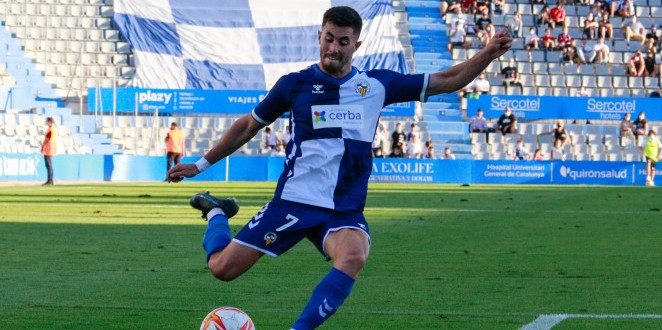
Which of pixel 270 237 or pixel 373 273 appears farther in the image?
pixel 373 273

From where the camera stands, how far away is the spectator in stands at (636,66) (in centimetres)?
4716

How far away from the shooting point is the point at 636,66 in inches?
1865

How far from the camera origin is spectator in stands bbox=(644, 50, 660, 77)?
155 ft

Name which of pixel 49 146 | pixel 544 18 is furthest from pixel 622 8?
pixel 49 146

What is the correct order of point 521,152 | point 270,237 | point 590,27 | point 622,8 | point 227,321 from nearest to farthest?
point 227,321
point 270,237
point 521,152
point 590,27
point 622,8

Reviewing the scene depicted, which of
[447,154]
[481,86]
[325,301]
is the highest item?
[481,86]

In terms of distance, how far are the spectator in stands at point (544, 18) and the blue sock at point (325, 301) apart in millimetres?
43801

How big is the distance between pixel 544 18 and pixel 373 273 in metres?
39.7

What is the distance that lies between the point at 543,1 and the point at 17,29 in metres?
20.6

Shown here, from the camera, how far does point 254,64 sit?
154ft

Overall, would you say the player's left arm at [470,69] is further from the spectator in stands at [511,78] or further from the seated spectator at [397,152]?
the spectator in stands at [511,78]

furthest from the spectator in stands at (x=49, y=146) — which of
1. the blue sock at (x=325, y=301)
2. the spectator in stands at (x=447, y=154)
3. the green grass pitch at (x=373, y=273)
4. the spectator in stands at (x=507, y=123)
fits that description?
the blue sock at (x=325, y=301)

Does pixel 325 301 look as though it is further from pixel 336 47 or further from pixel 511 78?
pixel 511 78

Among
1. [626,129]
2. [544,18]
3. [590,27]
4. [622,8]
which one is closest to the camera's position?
[626,129]
